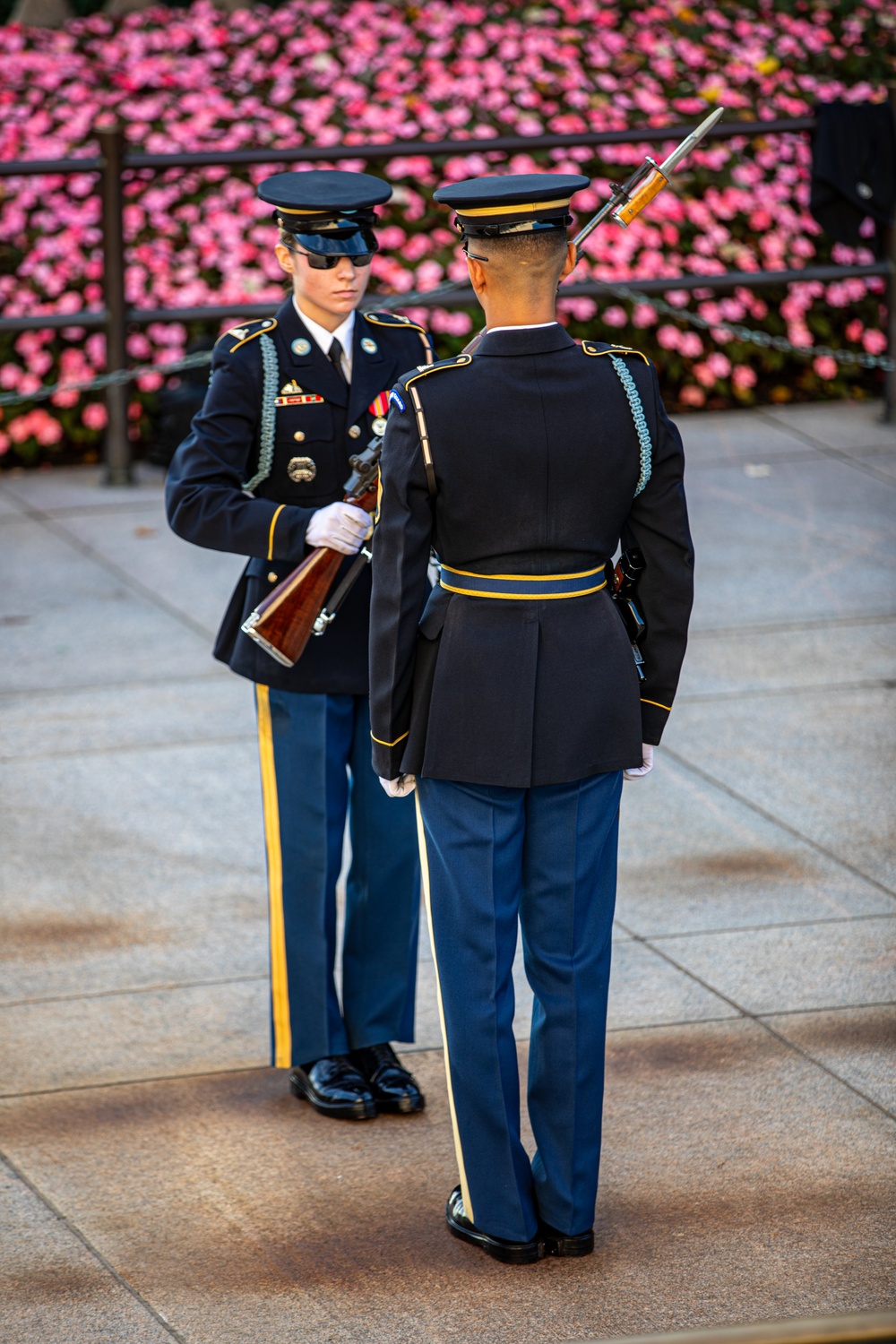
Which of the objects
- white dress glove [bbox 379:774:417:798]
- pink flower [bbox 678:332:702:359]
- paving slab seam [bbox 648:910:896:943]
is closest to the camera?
white dress glove [bbox 379:774:417:798]

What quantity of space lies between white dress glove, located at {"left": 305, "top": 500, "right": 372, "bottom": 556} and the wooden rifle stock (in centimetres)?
3

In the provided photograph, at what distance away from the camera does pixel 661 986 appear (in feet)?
13.4

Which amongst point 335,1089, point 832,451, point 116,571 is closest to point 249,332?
point 335,1089

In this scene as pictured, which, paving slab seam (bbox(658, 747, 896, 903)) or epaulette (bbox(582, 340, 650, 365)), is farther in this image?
paving slab seam (bbox(658, 747, 896, 903))

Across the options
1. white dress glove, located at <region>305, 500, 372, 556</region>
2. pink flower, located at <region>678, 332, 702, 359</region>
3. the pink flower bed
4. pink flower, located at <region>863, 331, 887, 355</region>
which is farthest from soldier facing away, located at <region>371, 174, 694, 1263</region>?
pink flower, located at <region>863, 331, 887, 355</region>

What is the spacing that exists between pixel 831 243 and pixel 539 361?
22.9 ft

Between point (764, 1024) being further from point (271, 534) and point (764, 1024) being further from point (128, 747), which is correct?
point (128, 747)

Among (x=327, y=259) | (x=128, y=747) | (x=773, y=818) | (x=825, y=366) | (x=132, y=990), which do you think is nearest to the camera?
(x=327, y=259)

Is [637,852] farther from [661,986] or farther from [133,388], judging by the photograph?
[133,388]

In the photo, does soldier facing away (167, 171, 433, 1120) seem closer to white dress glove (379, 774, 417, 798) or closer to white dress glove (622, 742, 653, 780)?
white dress glove (379, 774, 417, 798)

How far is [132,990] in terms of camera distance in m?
4.08

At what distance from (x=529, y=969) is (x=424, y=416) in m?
0.96

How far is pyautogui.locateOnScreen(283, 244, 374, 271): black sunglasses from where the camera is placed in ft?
11.3

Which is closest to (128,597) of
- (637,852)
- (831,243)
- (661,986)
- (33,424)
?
(33,424)
